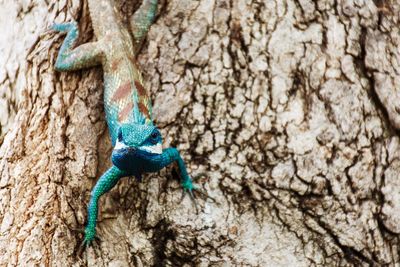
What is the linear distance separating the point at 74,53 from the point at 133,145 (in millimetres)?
1041

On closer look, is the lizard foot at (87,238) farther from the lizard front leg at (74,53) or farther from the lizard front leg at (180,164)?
the lizard front leg at (74,53)

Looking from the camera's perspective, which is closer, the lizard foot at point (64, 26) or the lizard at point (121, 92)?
the lizard at point (121, 92)

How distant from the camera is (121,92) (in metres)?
3.69

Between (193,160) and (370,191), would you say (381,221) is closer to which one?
(370,191)

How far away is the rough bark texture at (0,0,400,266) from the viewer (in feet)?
11.1

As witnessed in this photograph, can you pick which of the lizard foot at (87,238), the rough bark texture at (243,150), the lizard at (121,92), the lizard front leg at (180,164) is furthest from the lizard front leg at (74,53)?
the lizard foot at (87,238)

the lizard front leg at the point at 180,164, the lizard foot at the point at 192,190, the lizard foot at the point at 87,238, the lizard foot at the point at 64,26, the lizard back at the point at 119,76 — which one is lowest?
the lizard foot at the point at 87,238

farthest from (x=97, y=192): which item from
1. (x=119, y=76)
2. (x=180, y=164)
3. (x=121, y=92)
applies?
(x=119, y=76)

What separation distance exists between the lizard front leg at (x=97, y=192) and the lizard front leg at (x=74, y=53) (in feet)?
2.57

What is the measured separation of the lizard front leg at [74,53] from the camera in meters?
3.67

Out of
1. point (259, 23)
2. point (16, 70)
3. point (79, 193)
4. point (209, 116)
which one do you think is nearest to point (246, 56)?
point (259, 23)

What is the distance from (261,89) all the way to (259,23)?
0.42 meters

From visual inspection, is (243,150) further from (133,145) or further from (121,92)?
(121,92)

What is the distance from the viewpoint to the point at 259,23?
3.55 m
